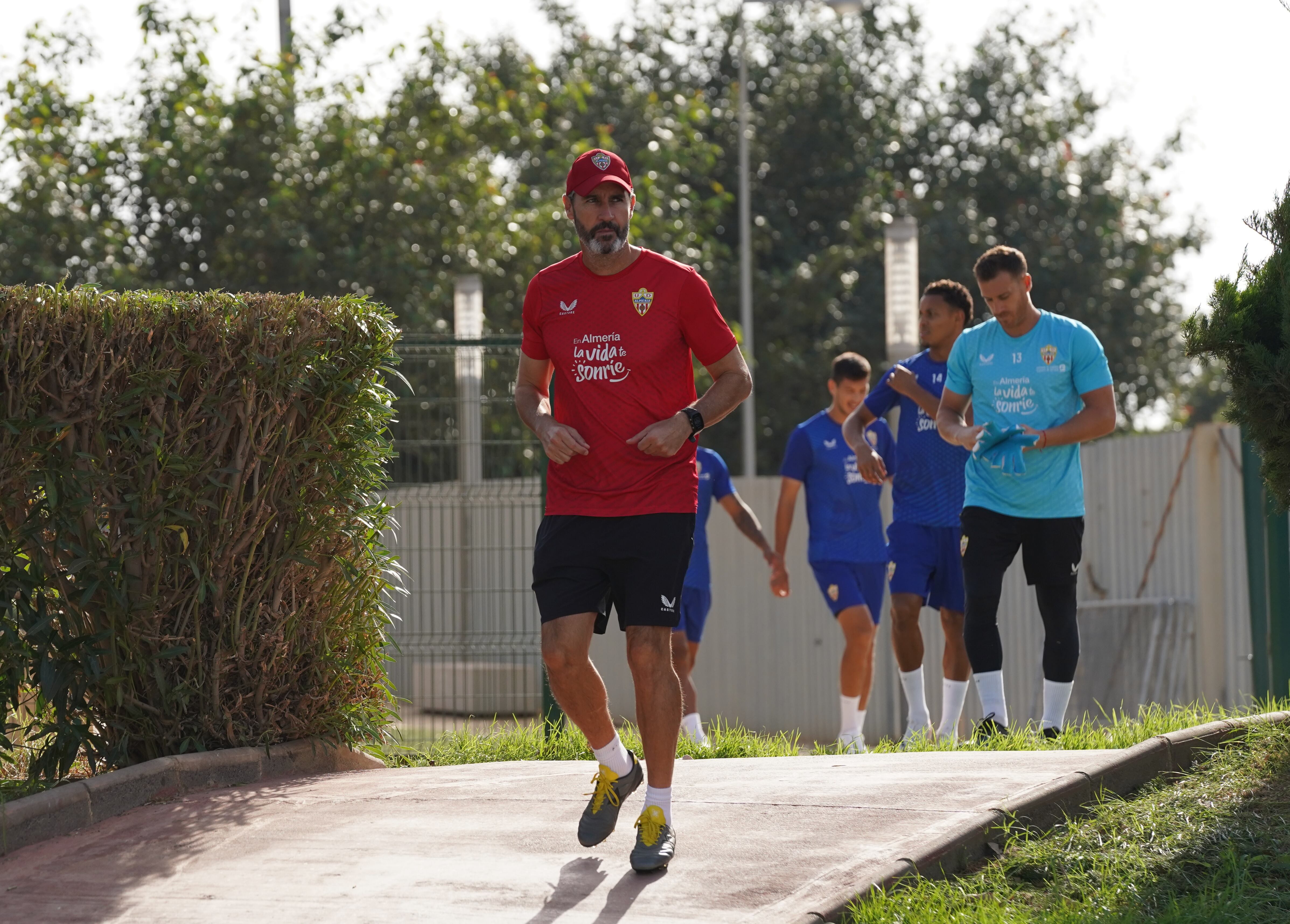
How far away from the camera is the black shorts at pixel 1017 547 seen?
6.58m

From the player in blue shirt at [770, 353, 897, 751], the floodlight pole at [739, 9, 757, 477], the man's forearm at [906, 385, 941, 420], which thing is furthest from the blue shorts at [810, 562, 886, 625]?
the floodlight pole at [739, 9, 757, 477]

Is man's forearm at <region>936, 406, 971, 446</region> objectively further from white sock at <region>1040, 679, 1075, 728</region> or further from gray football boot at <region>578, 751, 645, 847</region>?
gray football boot at <region>578, 751, 645, 847</region>

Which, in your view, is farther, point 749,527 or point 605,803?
point 749,527

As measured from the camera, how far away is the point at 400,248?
19.4m

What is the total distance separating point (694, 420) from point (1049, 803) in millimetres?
1591

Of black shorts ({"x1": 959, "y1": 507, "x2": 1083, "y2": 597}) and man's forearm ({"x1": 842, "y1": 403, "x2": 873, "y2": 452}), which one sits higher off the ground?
man's forearm ({"x1": 842, "y1": 403, "x2": 873, "y2": 452})

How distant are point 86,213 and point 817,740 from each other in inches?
461

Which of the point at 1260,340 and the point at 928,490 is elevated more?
the point at 1260,340

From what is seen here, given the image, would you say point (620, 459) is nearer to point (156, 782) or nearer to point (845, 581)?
point (156, 782)

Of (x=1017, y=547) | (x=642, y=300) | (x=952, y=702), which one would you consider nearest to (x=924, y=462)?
(x=952, y=702)

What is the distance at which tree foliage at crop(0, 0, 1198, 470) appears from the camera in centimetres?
1948

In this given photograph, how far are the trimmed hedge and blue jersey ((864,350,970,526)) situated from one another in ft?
9.62

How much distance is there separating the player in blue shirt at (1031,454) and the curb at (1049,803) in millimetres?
1068

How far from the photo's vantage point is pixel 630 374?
481 centimetres
